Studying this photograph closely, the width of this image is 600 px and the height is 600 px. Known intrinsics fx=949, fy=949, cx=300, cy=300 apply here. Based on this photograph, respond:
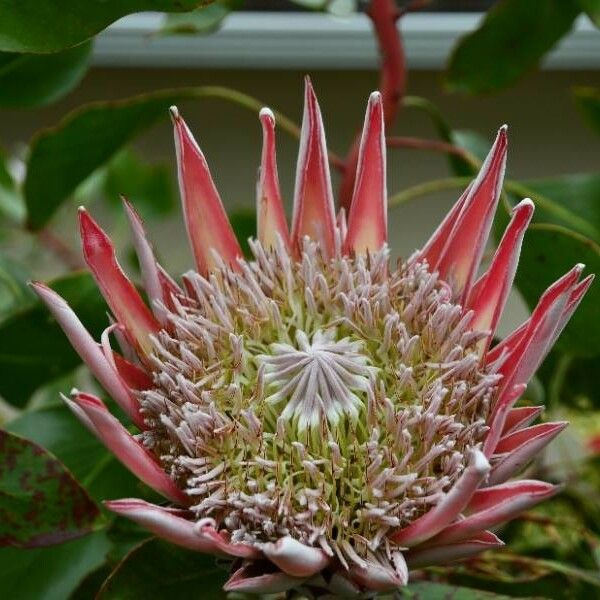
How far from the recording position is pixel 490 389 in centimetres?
65

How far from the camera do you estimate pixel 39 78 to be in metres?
1.06

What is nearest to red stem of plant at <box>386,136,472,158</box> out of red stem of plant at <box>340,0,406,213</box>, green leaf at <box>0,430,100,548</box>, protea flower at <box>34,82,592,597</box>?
red stem of plant at <box>340,0,406,213</box>

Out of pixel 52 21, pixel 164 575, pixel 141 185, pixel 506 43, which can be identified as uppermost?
pixel 52 21

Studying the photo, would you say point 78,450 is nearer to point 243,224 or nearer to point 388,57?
point 243,224

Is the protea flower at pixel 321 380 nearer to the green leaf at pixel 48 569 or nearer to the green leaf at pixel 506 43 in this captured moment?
the green leaf at pixel 48 569

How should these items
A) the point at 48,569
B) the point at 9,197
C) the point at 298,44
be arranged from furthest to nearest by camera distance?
the point at 298,44, the point at 9,197, the point at 48,569

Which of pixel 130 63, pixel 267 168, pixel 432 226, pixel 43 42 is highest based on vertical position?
pixel 43 42

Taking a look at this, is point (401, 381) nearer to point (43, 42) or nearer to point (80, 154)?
point (43, 42)

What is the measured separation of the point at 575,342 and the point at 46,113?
229cm

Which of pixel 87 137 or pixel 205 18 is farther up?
pixel 205 18

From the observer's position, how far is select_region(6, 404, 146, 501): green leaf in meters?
0.92

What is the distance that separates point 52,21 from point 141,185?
123 centimetres

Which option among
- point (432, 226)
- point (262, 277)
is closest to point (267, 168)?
point (262, 277)

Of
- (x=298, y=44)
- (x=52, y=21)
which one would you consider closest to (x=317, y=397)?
(x=52, y=21)
